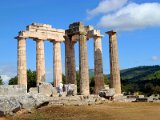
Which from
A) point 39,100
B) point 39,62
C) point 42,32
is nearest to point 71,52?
point 39,62

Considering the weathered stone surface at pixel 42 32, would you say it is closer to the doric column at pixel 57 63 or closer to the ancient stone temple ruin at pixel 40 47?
the ancient stone temple ruin at pixel 40 47

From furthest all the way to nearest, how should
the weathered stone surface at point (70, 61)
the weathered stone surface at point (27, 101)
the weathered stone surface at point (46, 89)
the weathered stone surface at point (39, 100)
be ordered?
the weathered stone surface at point (70, 61), the weathered stone surface at point (46, 89), the weathered stone surface at point (39, 100), the weathered stone surface at point (27, 101)

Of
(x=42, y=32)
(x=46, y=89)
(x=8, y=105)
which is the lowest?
(x=8, y=105)

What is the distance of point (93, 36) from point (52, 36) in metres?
7.19

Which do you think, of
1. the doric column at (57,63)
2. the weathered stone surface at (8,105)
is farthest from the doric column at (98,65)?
the weathered stone surface at (8,105)

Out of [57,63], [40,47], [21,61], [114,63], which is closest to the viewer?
[114,63]

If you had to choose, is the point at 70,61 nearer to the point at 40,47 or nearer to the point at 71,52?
the point at 71,52

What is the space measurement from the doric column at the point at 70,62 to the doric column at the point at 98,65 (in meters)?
3.86

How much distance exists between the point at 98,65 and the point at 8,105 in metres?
31.7

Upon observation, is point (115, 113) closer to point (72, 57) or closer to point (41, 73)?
point (72, 57)

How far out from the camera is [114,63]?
176ft

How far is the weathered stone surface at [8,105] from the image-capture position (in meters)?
26.2

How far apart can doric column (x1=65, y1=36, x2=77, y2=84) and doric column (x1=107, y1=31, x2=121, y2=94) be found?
5.60 metres

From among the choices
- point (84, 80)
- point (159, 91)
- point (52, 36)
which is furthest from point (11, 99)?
point (159, 91)
